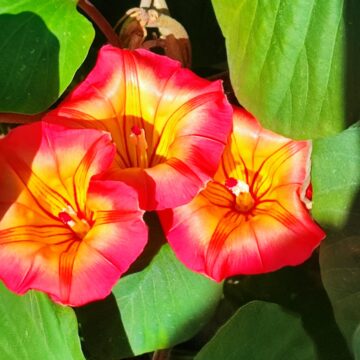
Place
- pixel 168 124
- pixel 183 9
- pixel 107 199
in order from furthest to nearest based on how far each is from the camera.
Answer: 1. pixel 183 9
2. pixel 168 124
3. pixel 107 199

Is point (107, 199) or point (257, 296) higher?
point (107, 199)

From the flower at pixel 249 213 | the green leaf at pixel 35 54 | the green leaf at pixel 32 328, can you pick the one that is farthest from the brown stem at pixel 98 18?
the green leaf at pixel 32 328

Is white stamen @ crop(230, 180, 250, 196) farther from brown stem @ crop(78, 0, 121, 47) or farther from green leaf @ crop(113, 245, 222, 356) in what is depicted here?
brown stem @ crop(78, 0, 121, 47)

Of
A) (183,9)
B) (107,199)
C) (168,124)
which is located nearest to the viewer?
(107,199)

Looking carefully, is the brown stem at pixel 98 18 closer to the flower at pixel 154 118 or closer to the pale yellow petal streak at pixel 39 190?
the flower at pixel 154 118

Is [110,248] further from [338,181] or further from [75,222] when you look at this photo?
[338,181]

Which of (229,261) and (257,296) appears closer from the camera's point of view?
(229,261)

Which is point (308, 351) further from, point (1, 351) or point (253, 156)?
point (1, 351)

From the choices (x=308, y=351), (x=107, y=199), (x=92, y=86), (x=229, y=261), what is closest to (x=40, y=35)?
(x=92, y=86)

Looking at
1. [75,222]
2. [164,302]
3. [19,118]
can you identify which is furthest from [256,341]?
[19,118]

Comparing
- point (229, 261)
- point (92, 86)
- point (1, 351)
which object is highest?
point (92, 86)
